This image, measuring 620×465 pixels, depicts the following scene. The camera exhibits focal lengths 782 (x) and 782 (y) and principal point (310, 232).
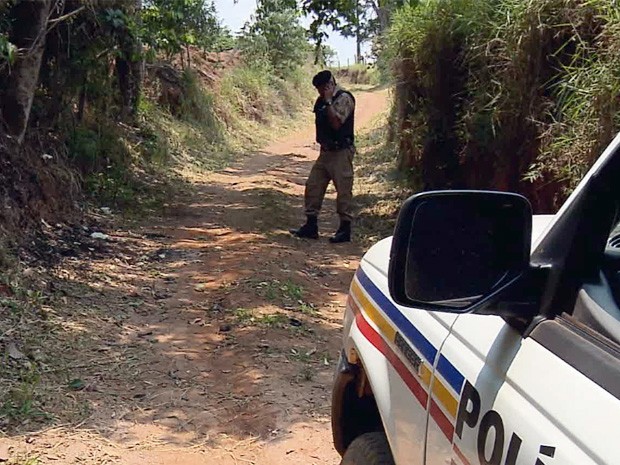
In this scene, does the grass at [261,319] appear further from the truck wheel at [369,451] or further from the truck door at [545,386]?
the truck door at [545,386]

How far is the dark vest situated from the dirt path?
3.51 feet

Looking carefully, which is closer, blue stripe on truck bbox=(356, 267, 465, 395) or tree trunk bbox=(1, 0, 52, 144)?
blue stripe on truck bbox=(356, 267, 465, 395)

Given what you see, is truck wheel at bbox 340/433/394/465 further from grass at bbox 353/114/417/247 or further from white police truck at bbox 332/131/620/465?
grass at bbox 353/114/417/247

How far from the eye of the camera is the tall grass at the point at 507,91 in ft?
16.3

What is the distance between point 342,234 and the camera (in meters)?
8.30

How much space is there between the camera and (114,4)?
30.2 ft

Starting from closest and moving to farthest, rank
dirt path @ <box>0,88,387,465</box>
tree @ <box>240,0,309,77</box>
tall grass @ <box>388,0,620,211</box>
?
dirt path @ <box>0,88,387,465</box>
tall grass @ <box>388,0,620,211</box>
tree @ <box>240,0,309,77</box>

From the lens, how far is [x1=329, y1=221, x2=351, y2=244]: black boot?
828 cm

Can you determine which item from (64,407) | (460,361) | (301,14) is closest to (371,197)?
(301,14)

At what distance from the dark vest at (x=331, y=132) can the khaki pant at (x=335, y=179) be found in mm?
90

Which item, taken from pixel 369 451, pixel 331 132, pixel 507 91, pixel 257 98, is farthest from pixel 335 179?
pixel 257 98

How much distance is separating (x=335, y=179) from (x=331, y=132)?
507 millimetres

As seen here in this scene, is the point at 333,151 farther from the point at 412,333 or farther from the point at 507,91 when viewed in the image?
the point at 412,333

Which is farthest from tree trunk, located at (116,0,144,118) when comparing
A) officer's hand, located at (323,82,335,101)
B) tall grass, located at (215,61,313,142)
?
tall grass, located at (215,61,313,142)
